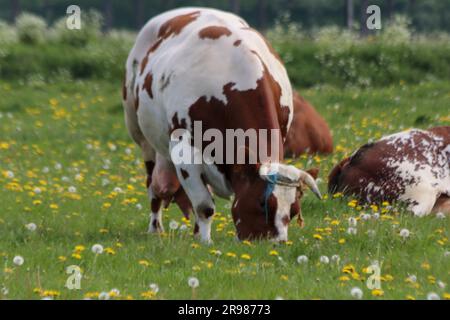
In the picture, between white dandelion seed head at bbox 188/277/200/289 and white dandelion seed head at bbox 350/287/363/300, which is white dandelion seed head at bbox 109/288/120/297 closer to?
white dandelion seed head at bbox 188/277/200/289

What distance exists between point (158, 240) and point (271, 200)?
155cm

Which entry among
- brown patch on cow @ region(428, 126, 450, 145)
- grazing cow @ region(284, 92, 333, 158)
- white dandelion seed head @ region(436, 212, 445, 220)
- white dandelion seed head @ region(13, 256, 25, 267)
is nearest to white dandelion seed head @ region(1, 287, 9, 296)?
white dandelion seed head @ region(13, 256, 25, 267)

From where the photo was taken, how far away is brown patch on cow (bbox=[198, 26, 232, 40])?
961 cm

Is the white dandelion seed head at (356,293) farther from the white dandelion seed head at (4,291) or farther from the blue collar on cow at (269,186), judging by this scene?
the white dandelion seed head at (4,291)

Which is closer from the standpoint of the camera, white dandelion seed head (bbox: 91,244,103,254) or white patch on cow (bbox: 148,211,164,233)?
white dandelion seed head (bbox: 91,244,103,254)

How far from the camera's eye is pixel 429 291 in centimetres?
733

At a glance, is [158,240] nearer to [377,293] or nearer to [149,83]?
[149,83]

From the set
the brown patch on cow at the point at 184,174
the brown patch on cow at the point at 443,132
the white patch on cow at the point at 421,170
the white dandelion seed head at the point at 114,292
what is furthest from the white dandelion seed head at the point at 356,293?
the brown patch on cow at the point at 443,132

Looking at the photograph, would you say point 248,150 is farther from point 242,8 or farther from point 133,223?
point 242,8

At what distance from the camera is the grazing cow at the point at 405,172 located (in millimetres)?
10812

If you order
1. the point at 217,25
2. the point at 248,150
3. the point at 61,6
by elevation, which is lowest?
the point at 61,6

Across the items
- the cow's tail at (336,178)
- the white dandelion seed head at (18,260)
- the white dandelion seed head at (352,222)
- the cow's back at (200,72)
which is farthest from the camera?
the cow's tail at (336,178)

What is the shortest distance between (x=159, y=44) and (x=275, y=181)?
2.98 meters
